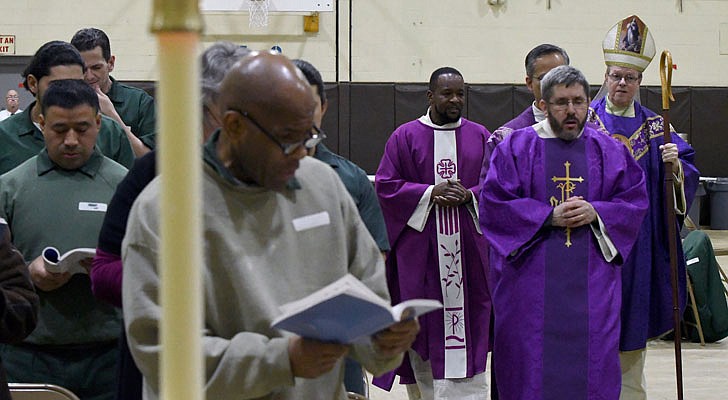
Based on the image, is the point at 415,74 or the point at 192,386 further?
the point at 415,74

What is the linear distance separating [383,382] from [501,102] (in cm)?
979

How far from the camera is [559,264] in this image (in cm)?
469

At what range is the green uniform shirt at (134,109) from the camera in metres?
4.54

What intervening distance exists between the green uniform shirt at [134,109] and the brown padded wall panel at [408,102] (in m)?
10.4

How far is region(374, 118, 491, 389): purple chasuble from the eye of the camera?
226 inches

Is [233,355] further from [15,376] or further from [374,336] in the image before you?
[15,376]

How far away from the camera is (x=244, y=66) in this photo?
6.29 ft

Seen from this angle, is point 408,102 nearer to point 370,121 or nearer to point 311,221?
point 370,121

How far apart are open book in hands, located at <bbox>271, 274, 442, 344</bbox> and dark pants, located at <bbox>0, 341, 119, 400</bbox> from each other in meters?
1.61

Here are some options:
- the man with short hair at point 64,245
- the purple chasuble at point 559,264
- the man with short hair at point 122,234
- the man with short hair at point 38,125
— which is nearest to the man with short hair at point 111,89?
the man with short hair at point 38,125

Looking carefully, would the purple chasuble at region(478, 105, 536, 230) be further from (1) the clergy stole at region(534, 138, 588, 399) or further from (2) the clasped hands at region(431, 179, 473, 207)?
(1) the clergy stole at region(534, 138, 588, 399)

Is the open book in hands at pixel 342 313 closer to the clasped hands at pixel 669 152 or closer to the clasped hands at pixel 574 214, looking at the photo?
the clasped hands at pixel 574 214

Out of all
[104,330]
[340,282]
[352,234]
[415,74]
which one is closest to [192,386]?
[340,282]

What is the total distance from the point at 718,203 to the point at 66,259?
1401 cm
